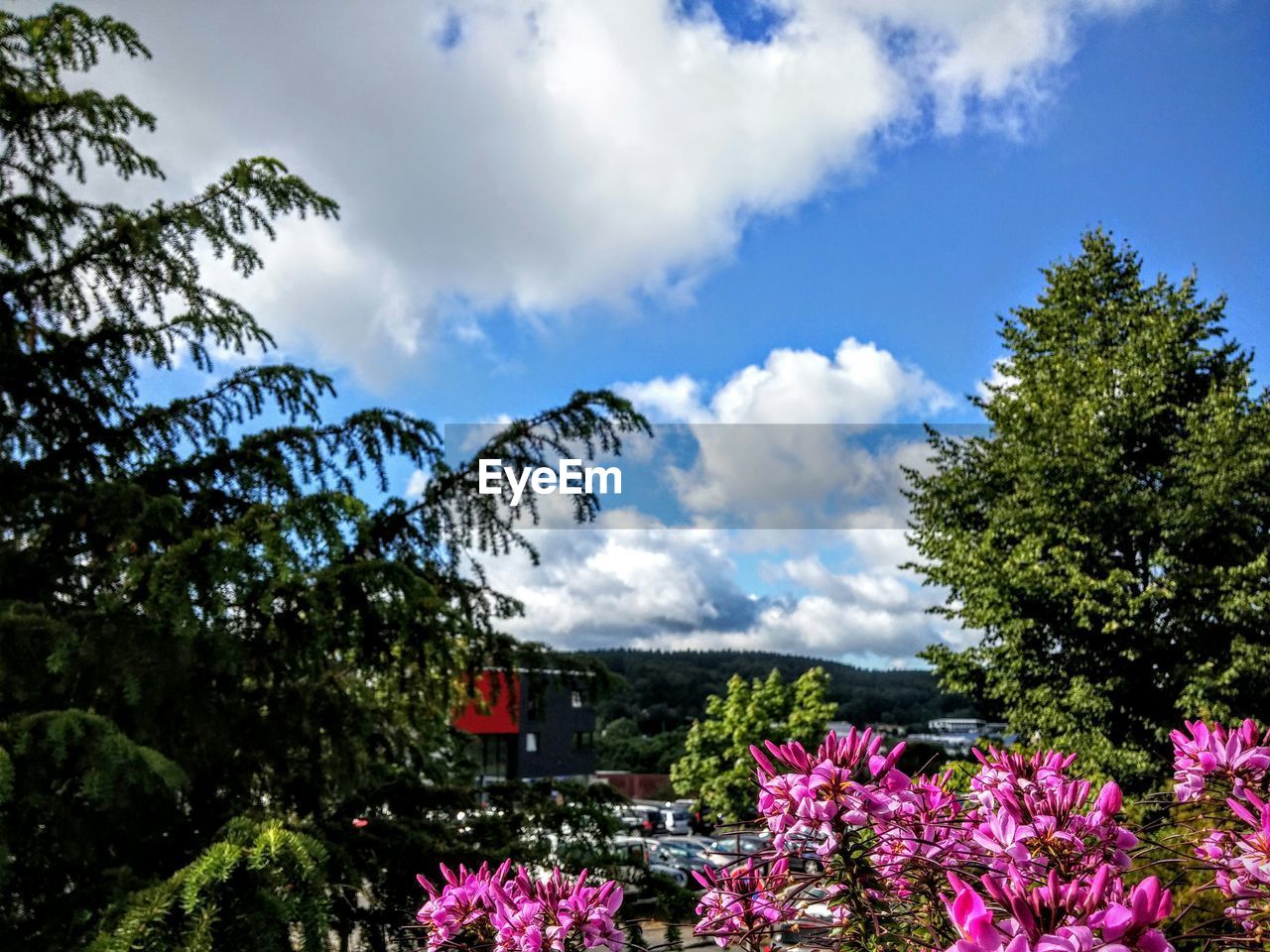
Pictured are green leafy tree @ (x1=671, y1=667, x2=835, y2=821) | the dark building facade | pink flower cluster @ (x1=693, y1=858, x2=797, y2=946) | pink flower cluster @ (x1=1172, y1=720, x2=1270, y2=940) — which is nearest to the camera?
pink flower cluster @ (x1=693, y1=858, x2=797, y2=946)

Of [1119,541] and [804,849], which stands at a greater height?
[1119,541]

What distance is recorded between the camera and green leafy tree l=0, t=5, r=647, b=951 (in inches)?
120

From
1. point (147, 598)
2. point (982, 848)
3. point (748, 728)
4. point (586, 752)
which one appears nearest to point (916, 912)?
point (982, 848)

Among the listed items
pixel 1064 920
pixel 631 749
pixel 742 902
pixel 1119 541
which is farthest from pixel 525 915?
pixel 631 749

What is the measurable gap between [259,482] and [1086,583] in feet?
42.6

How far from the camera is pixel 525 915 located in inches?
72.4

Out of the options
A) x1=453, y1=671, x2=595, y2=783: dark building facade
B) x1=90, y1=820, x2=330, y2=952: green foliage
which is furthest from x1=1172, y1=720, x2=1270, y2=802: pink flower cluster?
x1=453, y1=671, x2=595, y2=783: dark building facade

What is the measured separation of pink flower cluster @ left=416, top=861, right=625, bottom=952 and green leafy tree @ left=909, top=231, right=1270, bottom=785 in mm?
13898

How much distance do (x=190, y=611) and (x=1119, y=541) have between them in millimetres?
15082

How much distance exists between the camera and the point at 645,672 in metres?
61.3

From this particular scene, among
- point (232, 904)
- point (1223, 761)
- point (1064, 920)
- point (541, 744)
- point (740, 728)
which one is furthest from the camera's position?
point (541, 744)

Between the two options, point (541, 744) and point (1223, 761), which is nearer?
point (1223, 761)

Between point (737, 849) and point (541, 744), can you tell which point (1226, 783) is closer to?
point (737, 849)

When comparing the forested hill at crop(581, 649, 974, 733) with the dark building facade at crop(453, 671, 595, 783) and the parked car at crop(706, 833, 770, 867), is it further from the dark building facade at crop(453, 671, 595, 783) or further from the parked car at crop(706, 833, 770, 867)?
the parked car at crop(706, 833, 770, 867)
